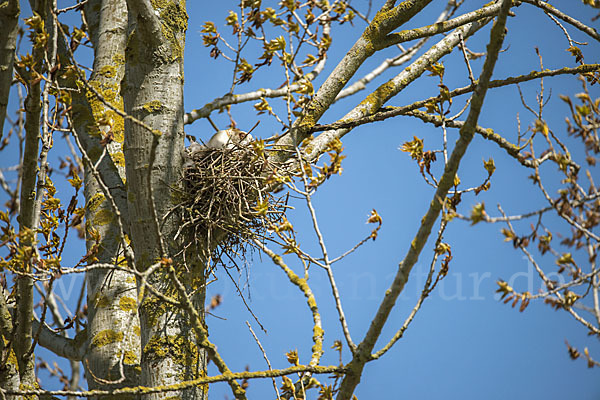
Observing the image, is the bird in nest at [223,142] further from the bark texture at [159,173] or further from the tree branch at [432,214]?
the tree branch at [432,214]

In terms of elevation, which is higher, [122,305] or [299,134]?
[299,134]

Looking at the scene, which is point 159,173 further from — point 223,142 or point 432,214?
point 432,214

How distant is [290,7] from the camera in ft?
7.64

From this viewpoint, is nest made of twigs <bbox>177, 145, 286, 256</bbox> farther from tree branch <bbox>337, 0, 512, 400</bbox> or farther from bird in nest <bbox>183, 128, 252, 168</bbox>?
tree branch <bbox>337, 0, 512, 400</bbox>

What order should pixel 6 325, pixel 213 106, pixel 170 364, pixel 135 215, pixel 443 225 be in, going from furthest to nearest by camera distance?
1. pixel 213 106
2. pixel 6 325
3. pixel 135 215
4. pixel 170 364
5. pixel 443 225

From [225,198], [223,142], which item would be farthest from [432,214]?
[223,142]

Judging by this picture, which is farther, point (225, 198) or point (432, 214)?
point (225, 198)

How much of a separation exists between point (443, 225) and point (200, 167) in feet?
3.90

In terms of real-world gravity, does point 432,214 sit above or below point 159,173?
below

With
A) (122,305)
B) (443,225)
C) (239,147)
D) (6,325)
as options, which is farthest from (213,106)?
(443,225)

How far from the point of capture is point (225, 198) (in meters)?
2.62

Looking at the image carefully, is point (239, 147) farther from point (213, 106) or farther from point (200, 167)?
point (213, 106)

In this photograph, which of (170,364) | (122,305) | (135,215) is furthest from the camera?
(122,305)

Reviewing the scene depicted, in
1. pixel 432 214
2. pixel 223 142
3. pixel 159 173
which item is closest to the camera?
pixel 432 214
